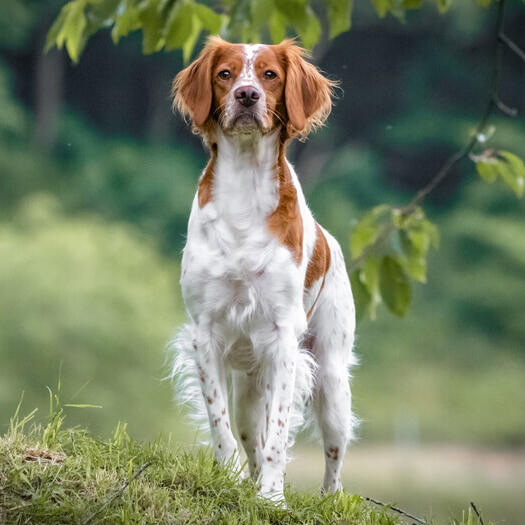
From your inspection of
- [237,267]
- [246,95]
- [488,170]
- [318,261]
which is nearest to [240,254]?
[237,267]

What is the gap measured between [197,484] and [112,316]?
9.43 meters

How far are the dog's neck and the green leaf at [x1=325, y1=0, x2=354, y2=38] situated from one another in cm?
119

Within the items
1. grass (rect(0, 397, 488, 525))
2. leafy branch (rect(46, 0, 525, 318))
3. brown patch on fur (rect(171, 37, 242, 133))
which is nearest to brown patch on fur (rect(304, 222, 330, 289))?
brown patch on fur (rect(171, 37, 242, 133))

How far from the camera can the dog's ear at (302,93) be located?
3.63m

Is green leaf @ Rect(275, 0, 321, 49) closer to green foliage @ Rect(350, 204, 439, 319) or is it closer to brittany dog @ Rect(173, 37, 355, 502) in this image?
green foliage @ Rect(350, 204, 439, 319)

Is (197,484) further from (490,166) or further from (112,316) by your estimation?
(112,316)

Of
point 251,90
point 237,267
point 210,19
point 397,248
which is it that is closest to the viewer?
point 210,19

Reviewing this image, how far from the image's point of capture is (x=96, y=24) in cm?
238

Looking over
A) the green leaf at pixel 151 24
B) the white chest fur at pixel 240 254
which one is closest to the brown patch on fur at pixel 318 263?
the white chest fur at pixel 240 254

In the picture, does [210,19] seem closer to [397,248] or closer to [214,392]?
[397,248]

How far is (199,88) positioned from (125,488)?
1576 millimetres

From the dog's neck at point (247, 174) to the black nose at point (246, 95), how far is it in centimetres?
21

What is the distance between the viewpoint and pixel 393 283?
2.57 m

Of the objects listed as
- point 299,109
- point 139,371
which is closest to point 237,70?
point 299,109
